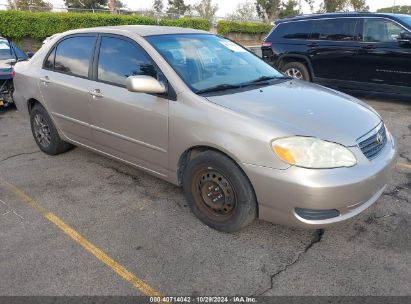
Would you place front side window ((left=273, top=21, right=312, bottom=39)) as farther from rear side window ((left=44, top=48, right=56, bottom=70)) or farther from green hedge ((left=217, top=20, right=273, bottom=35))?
green hedge ((left=217, top=20, right=273, bottom=35))

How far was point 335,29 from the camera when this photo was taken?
7695 millimetres

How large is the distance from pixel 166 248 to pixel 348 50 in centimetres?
619

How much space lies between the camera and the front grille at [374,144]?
9.23ft

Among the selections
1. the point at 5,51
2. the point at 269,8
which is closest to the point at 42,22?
the point at 5,51

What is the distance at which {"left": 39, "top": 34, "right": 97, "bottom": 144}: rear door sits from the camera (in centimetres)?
404

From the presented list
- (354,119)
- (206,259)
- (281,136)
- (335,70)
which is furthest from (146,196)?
(335,70)

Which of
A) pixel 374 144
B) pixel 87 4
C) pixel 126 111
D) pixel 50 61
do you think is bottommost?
pixel 374 144

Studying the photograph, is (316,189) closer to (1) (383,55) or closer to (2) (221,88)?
(2) (221,88)

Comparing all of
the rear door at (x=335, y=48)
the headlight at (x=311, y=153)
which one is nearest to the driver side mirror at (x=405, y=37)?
the rear door at (x=335, y=48)

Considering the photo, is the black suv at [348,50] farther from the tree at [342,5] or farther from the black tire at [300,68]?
the tree at [342,5]

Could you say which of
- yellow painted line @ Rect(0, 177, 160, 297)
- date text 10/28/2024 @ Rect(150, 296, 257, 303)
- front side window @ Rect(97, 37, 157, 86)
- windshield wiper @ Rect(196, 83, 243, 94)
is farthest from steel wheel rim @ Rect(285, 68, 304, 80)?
date text 10/28/2024 @ Rect(150, 296, 257, 303)

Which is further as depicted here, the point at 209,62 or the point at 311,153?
the point at 209,62

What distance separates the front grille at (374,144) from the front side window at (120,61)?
6.06 feet

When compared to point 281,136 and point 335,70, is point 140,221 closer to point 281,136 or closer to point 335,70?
point 281,136
